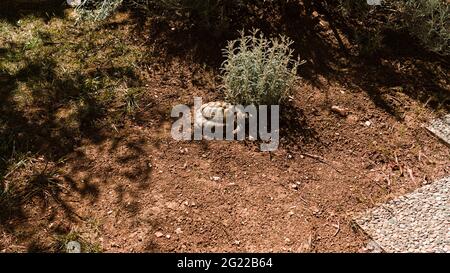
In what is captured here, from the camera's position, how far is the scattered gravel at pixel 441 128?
13.5 ft

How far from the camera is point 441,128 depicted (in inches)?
166

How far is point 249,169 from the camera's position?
390 centimetres

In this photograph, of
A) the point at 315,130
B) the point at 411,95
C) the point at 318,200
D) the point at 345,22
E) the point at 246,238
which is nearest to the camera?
the point at 246,238

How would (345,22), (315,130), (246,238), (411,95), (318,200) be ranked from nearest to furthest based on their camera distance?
1. (246,238)
2. (318,200)
3. (315,130)
4. (411,95)
5. (345,22)

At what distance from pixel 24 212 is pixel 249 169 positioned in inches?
72.7

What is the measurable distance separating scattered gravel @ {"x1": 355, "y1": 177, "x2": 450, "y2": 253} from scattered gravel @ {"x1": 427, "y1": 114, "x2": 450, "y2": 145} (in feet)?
1.70

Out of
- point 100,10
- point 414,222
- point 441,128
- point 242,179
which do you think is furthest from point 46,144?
point 441,128

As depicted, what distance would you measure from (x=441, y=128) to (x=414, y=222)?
118cm

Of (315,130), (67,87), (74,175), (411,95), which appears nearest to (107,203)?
(74,175)

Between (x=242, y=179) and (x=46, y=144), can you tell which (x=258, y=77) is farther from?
(x=46, y=144)

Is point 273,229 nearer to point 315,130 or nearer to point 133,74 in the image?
point 315,130

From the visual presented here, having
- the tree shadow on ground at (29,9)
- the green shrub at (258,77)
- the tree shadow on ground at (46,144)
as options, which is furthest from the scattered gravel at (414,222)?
the tree shadow on ground at (29,9)

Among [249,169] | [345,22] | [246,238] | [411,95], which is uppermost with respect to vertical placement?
[345,22]

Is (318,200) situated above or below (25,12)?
below
